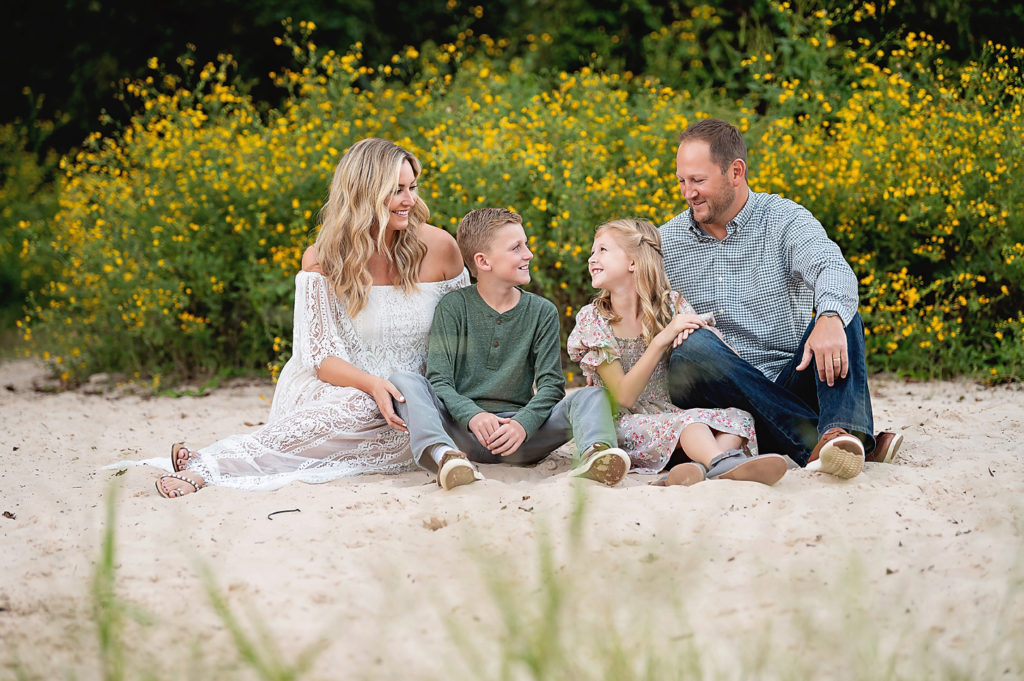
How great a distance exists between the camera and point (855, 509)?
256cm

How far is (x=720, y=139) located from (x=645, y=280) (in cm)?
53

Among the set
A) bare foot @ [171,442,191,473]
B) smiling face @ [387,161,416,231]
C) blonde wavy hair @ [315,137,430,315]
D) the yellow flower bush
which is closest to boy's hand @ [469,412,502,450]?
blonde wavy hair @ [315,137,430,315]

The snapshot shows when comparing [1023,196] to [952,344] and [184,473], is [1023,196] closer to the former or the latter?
[952,344]

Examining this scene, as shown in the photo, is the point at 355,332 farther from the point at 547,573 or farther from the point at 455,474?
the point at 547,573

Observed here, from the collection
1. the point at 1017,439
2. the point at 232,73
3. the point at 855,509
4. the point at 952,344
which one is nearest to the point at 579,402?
the point at 855,509

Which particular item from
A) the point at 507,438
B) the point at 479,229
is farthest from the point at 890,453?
the point at 479,229

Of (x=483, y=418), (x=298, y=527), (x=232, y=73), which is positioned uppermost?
(x=232, y=73)

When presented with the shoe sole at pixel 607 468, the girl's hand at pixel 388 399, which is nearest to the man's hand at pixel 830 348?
the shoe sole at pixel 607 468

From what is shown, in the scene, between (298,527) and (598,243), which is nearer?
(298,527)

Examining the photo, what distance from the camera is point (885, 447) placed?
309 cm

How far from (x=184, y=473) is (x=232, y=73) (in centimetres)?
677

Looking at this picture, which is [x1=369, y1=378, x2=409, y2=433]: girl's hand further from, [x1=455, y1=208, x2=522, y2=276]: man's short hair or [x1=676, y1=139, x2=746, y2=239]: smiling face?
[x1=676, y1=139, x2=746, y2=239]: smiling face

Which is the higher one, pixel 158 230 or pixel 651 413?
pixel 158 230

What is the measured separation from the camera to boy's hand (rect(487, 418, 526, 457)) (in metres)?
3.13
